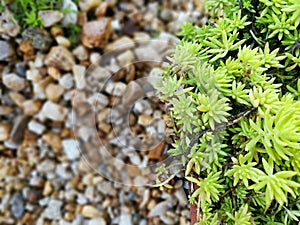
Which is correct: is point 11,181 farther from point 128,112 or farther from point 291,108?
point 291,108

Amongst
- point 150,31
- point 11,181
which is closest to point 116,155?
point 11,181

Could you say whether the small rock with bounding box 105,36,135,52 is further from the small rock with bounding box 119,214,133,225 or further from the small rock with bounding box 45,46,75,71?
the small rock with bounding box 119,214,133,225

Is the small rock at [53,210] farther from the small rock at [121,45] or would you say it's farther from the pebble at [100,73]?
the small rock at [121,45]

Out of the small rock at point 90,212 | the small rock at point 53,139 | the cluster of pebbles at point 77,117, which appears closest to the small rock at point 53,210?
the cluster of pebbles at point 77,117

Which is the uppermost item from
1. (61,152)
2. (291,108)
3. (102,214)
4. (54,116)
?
(291,108)

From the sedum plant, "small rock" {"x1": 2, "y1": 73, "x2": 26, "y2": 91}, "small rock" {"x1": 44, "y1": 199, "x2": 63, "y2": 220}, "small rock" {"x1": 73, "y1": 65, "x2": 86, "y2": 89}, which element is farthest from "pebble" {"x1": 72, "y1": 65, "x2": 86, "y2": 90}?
the sedum plant

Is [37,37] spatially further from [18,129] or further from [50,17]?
[18,129]
